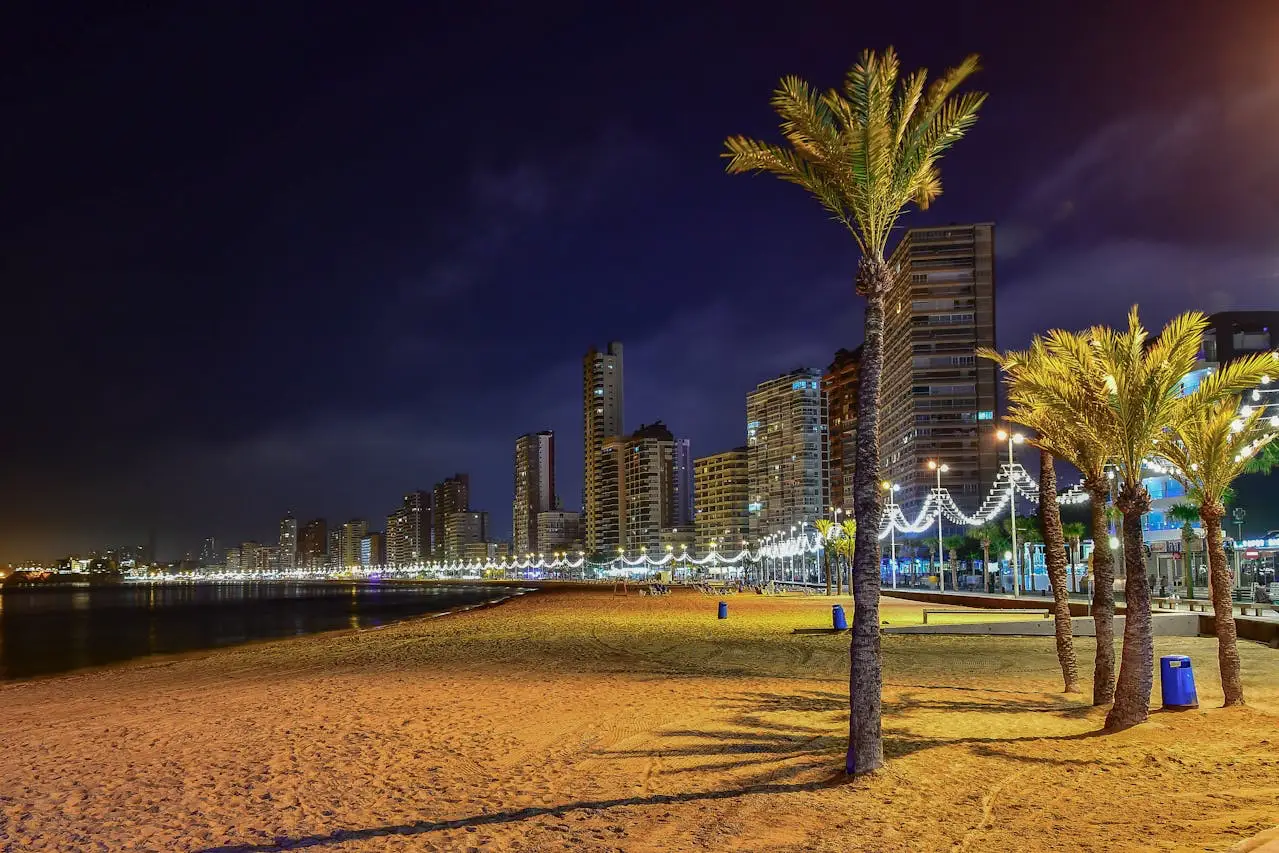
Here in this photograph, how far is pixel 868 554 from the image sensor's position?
8.23 meters

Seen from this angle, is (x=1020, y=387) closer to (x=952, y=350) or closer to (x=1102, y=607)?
(x=1102, y=607)

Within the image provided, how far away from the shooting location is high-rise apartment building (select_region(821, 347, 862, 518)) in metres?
163

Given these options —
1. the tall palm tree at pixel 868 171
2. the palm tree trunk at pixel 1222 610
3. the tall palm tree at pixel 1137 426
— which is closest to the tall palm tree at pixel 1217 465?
the palm tree trunk at pixel 1222 610

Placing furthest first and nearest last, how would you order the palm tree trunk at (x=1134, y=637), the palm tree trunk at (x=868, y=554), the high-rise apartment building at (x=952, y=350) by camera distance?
the high-rise apartment building at (x=952, y=350) < the palm tree trunk at (x=1134, y=637) < the palm tree trunk at (x=868, y=554)

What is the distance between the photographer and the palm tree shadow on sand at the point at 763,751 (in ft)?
25.5

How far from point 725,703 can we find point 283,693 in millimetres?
7947

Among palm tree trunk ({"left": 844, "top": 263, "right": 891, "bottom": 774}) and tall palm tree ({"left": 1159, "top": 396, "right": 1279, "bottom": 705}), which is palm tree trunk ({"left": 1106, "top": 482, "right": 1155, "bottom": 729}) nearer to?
tall palm tree ({"left": 1159, "top": 396, "right": 1279, "bottom": 705})

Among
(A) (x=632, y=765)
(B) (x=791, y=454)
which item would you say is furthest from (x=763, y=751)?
(B) (x=791, y=454)

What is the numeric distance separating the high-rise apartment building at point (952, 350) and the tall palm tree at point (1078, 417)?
99.2 m

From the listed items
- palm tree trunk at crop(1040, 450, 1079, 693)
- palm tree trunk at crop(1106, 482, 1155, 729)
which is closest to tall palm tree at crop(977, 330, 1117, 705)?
palm tree trunk at crop(1040, 450, 1079, 693)

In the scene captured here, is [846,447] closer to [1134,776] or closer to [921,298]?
[921,298]

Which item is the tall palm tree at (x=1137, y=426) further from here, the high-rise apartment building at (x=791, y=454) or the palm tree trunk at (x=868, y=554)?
the high-rise apartment building at (x=791, y=454)

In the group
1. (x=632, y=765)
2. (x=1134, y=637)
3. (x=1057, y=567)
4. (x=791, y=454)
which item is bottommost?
(x=632, y=765)

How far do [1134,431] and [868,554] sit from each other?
172 inches
